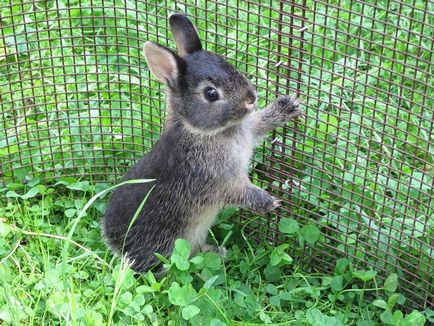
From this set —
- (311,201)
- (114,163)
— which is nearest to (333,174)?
(311,201)

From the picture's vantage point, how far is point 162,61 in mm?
4301

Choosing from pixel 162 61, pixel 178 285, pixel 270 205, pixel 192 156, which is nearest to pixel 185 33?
pixel 162 61

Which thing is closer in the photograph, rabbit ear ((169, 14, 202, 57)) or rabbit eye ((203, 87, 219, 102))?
rabbit eye ((203, 87, 219, 102))

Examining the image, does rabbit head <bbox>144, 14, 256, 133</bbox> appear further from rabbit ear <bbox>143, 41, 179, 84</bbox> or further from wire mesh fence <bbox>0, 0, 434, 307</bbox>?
wire mesh fence <bbox>0, 0, 434, 307</bbox>

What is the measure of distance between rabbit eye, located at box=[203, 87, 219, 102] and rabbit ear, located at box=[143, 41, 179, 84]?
0.66 ft

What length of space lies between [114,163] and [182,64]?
125 cm

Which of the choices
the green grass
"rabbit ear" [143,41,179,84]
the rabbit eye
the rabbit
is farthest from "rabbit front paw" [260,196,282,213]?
"rabbit ear" [143,41,179,84]

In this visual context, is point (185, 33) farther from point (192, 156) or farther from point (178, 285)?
point (178, 285)

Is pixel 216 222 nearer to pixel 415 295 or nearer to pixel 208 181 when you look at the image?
pixel 208 181

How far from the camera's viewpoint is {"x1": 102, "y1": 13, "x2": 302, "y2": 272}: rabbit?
4.26 meters

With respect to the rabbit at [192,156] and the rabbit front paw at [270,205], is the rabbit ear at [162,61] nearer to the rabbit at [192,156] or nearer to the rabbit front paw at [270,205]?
the rabbit at [192,156]

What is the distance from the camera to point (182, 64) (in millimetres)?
4273

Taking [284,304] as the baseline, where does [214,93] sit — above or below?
above

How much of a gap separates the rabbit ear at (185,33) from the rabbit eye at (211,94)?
11.9 inches
